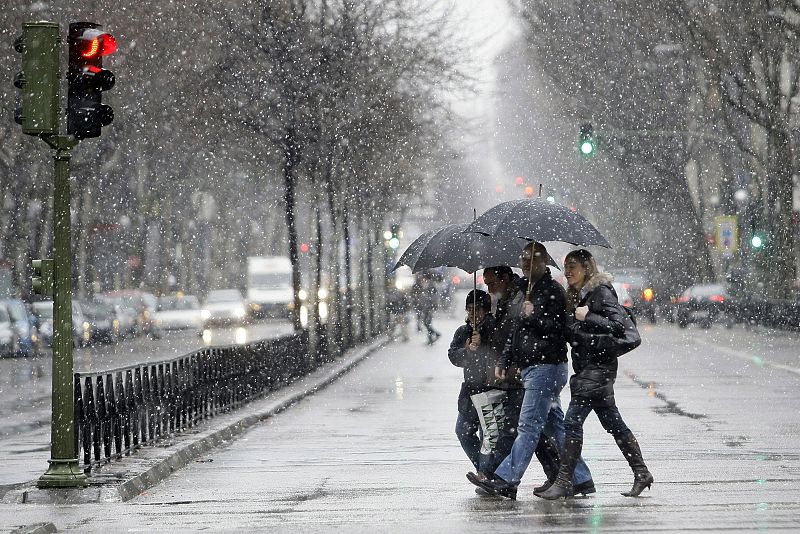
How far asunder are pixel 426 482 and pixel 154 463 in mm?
2403

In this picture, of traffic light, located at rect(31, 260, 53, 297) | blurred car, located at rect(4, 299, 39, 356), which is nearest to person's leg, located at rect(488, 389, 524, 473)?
traffic light, located at rect(31, 260, 53, 297)

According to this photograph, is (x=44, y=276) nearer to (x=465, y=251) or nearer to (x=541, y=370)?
(x=465, y=251)

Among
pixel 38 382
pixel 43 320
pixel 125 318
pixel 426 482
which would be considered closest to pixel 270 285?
pixel 125 318

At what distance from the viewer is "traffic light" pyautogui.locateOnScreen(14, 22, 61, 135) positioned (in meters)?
Result: 12.2

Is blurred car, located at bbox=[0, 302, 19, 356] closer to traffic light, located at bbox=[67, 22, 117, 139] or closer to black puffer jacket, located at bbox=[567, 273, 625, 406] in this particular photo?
traffic light, located at bbox=[67, 22, 117, 139]

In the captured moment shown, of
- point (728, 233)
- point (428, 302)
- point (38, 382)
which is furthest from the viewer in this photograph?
point (728, 233)

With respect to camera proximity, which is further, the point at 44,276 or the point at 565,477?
the point at 44,276

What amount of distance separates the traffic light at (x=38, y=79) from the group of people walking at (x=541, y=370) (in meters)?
3.49

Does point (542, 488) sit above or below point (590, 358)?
below

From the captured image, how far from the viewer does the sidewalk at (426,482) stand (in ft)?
33.9

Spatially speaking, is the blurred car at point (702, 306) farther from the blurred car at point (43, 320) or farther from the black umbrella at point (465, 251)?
the black umbrella at point (465, 251)

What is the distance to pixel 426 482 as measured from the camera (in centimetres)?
1279

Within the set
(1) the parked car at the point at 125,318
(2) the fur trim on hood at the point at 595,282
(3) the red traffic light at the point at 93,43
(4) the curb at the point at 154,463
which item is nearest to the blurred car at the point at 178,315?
(1) the parked car at the point at 125,318

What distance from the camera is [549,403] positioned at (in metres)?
11.2
